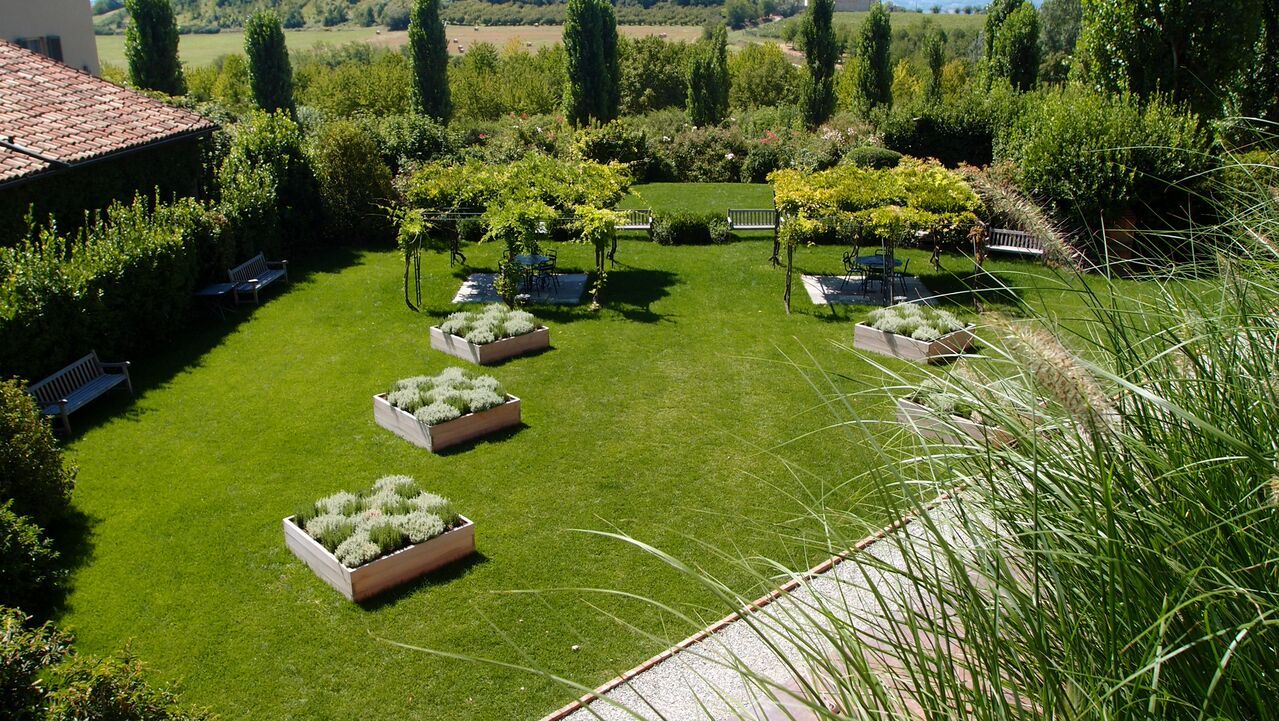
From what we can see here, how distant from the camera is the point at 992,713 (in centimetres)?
258

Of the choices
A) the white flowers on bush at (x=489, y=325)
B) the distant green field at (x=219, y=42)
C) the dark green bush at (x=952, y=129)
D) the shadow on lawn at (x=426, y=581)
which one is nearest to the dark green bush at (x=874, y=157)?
the dark green bush at (x=952, y=129)

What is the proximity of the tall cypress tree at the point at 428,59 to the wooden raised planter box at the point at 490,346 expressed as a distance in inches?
889

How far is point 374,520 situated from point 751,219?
1772 cm

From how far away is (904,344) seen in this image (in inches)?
630

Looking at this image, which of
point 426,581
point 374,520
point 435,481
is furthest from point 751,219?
point 426,581

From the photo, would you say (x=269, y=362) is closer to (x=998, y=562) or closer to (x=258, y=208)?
(x=258, y=208)

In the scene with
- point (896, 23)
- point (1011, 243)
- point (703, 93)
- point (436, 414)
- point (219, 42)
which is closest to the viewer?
point (436, 414)

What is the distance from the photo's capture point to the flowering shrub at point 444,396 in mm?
12883

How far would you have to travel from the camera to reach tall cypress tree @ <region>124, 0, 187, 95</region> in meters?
36.6

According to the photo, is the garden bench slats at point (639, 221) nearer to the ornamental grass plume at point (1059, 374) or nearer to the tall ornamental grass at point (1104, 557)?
the tall ornamental grass at point (1104, 557)

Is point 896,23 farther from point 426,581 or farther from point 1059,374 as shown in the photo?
point 1059,374

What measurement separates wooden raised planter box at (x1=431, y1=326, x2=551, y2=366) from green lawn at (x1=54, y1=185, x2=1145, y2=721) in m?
0.35

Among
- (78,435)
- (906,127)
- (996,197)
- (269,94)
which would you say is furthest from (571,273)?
(269,94)

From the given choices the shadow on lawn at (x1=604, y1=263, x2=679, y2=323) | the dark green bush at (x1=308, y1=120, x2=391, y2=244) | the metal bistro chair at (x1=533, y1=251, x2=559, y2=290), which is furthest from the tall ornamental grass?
the dark green bush at (x1=308, y1=120, x2=391, y2=244)
